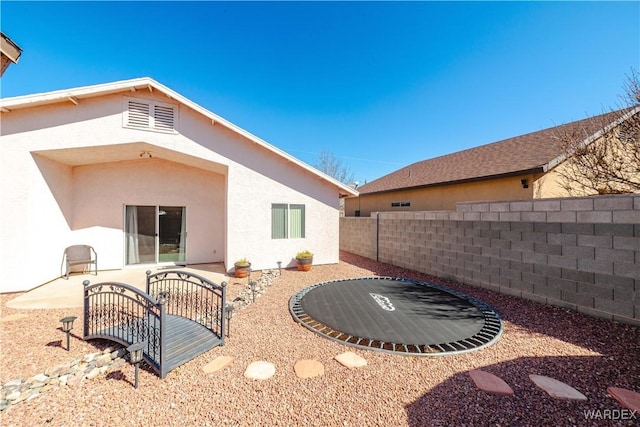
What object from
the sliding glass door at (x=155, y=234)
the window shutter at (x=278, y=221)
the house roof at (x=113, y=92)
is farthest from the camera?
the window shutter at (x=278, y=221)

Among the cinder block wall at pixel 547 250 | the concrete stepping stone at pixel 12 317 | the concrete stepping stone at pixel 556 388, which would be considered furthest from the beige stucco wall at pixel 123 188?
the concrete stepping stone at pixel 556 388

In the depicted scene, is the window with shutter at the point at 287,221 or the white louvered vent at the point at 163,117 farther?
the window with shutter at the point at 287,221

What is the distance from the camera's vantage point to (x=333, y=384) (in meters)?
2.91

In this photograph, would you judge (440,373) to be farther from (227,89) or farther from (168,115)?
(227,89)

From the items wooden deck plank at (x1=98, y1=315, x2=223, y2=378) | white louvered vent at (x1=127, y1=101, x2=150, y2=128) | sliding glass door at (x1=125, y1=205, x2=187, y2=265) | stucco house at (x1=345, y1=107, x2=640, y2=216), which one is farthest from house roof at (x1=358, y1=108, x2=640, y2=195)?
white louvered vent at (x1=127, y1=101, x2=150, y2=128)

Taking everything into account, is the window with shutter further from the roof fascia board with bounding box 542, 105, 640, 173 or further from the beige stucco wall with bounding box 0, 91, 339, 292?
the roof fascia board with bounding box 542, 105, 640, 173

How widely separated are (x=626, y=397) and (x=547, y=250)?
3502mm

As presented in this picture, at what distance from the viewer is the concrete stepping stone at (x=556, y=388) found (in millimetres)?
2676

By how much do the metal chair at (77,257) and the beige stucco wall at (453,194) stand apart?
14.3 meters

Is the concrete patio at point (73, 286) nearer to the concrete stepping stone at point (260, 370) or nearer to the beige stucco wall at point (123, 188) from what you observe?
the beige stucco wall at point (123, 188)

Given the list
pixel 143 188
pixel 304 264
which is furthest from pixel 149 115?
pixel 304 264

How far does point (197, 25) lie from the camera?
883 cm

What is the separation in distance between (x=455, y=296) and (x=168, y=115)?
1017cm

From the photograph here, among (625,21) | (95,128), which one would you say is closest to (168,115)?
(95,128)
